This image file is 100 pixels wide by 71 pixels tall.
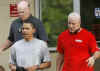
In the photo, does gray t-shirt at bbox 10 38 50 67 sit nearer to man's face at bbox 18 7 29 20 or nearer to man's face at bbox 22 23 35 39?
man's face at bbox 22 23 35 39

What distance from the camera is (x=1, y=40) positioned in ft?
22.0

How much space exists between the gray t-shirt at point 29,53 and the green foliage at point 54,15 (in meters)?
2.81

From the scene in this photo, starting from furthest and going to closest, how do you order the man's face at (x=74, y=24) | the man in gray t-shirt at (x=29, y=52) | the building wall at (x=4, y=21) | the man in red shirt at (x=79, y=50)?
the building wall at (x=4, y=21) < the man in red shirt at (x=79, y=50) < the man's face at (x=74, y=24) < the man in gray t-shirt at (x=29, y=52)

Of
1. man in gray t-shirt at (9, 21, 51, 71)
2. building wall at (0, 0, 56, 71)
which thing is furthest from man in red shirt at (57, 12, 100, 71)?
building wall at (0, 0, 56, 71)

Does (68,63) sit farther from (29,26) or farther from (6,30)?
(6,30)

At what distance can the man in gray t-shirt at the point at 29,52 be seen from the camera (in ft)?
13.1

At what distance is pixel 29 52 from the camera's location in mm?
3984

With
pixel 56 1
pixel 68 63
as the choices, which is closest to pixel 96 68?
pixel 56 1

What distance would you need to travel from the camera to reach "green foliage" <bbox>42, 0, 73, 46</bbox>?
686 cm

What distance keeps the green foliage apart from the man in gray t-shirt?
281 centimetres

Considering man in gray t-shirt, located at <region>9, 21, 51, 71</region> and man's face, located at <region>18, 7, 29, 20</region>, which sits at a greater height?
man's face, located at <region>18, 7, 29, 20</region>

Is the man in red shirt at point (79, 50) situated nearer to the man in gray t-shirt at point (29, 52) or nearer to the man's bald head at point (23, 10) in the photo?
the man in gray t-shirt at point (29, 52)

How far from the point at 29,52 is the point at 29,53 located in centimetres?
1

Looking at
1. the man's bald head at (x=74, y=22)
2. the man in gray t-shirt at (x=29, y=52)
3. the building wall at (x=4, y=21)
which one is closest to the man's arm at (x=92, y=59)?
the man's bald head at (x=74, y=22)
